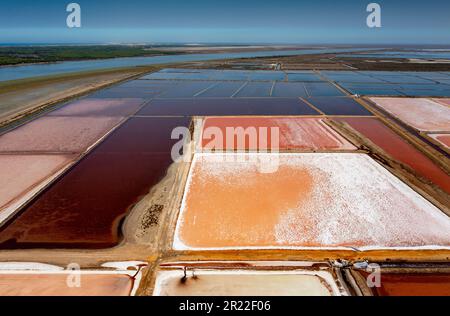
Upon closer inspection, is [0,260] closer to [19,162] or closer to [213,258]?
[213,258]

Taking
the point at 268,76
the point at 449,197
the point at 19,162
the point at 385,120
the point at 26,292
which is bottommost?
the point at 26,292

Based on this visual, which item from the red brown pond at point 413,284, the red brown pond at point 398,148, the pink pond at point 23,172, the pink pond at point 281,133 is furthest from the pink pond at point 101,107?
the red brown pond at point 413,284

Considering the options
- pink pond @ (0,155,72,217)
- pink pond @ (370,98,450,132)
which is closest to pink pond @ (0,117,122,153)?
pink pond @ (0,155,72,217)

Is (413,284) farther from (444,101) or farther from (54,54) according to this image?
(54,54)

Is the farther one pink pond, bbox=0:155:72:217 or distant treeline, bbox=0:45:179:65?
distant treeline, bbox=0:45:179:65

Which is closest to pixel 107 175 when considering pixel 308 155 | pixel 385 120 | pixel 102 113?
pixel 308 155

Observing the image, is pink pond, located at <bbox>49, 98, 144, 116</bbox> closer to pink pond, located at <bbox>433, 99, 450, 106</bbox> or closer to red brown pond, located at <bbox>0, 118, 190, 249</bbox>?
red brown pond, located at <bbox>0, 118, 190, 249</bbox>
